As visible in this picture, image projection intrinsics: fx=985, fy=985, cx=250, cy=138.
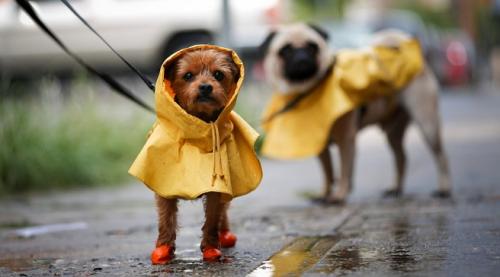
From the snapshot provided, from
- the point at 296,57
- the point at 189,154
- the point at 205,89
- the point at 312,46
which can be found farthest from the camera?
the point at 312,46

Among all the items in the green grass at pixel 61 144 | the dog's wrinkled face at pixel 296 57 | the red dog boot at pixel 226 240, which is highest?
the dog's wrinkled face at pixel 296 57

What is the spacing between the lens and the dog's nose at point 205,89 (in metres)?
5.00

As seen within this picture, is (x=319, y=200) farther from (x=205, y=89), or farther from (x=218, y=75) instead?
(x=205, y=89)

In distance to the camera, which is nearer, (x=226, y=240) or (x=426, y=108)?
(x=226, y=240)

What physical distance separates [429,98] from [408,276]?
3912 mm

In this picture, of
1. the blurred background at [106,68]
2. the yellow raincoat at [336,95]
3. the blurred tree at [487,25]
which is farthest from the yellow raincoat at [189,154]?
the blurred tree at [487,25]

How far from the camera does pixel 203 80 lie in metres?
5.04

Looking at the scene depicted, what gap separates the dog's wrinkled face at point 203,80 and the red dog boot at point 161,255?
73cm

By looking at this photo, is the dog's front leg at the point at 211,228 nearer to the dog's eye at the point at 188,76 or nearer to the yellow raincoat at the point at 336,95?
the dog's eye at the point at 188,76

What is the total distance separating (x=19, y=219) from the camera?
7.67 m

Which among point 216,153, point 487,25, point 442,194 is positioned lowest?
point 442,194

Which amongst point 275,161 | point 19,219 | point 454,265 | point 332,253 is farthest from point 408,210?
point 275,161

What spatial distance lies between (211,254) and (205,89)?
88 cm

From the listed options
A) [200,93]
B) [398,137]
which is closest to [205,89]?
[200,93]
